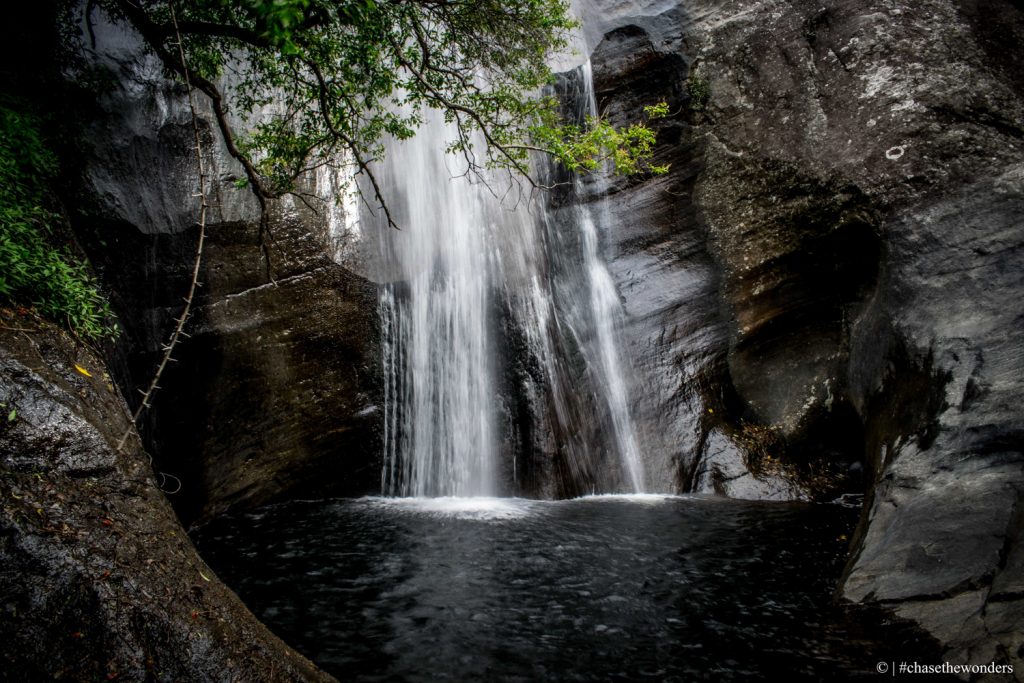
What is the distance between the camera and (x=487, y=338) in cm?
958

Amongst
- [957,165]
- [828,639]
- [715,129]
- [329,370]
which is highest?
[715,129]

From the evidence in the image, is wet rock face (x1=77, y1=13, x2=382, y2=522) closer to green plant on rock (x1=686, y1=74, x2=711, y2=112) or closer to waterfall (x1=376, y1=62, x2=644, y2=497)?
waterfall (x1=376, y1=62, x2=644, y2=497)

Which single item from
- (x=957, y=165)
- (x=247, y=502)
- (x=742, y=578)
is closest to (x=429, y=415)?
(x=247, y=502)

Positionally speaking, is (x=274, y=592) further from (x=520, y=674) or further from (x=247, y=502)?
(x=247, y=502)

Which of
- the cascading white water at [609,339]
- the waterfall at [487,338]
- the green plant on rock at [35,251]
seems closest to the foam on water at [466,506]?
the waterfall at [487,338]

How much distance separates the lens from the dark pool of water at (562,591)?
13.1ft

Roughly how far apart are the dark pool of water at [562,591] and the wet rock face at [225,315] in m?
0.96

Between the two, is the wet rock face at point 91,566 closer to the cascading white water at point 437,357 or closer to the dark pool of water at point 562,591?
the dark pool of water at point 562,591

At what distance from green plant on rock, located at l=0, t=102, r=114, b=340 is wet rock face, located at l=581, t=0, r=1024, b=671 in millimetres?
6377

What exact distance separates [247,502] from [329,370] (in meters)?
2.07

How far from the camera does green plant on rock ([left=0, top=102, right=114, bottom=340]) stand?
4.16m

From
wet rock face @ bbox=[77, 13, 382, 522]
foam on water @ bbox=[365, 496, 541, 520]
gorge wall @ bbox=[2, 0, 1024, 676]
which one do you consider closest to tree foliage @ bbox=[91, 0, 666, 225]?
wet rock face @ bbox=[77, 13, 382, 522]

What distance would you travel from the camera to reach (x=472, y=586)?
533cm

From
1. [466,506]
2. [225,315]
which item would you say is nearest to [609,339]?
[466,506]
